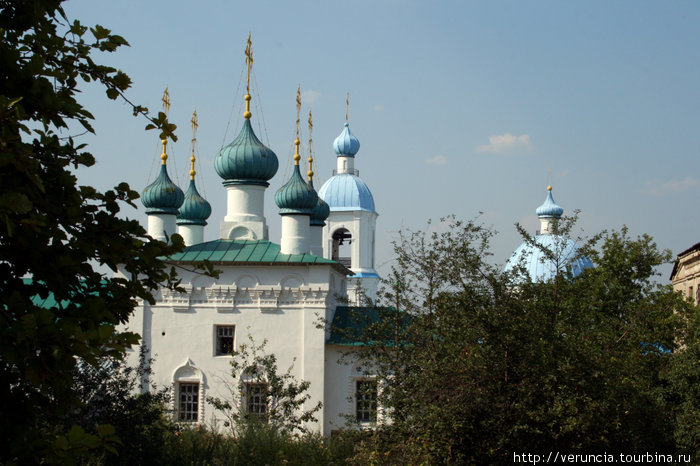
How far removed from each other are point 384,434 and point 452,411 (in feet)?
4.89

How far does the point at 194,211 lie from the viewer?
27.9 meters

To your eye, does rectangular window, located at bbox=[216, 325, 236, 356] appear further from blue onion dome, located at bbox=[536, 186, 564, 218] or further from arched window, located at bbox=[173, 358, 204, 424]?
blue onion dome, located at bbox=[536, 186, 564, 218]

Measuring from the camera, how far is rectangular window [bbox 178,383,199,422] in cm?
2309

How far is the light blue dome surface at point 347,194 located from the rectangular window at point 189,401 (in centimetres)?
1583

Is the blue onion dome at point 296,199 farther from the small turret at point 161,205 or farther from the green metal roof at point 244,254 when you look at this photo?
the small turret at point 161,205

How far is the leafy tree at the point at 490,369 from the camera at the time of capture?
10773mm

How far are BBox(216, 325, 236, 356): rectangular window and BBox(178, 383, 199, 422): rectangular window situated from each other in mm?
1073

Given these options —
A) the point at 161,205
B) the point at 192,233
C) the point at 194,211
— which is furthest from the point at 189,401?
the point at 194,211

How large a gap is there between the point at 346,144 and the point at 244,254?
17536 mm

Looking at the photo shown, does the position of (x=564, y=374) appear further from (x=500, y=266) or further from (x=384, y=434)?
(x=384, y=434)

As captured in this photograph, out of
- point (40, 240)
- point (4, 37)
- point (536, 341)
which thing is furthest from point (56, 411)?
point (536, 341)

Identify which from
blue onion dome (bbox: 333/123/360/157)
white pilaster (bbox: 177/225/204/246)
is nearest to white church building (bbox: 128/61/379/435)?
white pilaster (bbox: 177/225/204/246)

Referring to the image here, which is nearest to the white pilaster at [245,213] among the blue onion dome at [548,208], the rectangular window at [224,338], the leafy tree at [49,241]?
the rectangular window at [224,338]

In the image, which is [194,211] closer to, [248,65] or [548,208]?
[248,65]
